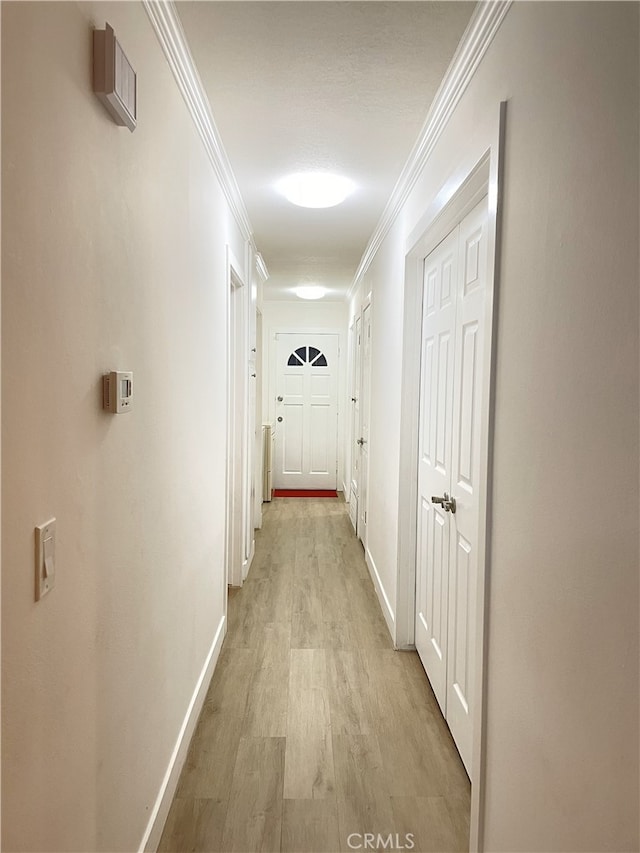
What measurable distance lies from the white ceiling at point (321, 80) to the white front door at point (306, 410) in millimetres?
3983

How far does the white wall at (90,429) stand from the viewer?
85cm

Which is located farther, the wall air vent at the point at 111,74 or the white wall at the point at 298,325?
the white wall at the point at 298,325

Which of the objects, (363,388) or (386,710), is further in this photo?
(363,388)

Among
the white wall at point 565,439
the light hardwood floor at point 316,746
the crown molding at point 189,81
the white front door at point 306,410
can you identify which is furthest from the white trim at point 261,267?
the white wall at point 565,439

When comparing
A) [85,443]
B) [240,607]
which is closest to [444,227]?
[85,443]

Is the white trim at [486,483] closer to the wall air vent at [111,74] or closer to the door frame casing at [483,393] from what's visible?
the door frame casing at [483,393]

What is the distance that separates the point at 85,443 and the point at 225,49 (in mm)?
1365

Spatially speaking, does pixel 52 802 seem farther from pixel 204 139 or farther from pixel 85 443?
pixel 204 139

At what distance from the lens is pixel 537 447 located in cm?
121

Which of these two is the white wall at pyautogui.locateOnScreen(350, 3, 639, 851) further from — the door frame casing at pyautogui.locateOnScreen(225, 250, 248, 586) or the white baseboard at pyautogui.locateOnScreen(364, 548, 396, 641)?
the door frame casing at pyautogui.locateOnScreen(225, 250, 248, 586)

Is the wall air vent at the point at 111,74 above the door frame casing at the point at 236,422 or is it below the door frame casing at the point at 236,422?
above

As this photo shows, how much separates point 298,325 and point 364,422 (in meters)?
2.61

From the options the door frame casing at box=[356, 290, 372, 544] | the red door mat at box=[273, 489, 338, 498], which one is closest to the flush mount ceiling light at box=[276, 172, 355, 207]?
the door frame casing at box=[356, 290, 372, 544]

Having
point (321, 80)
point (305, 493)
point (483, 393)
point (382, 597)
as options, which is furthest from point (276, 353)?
point (483, 393)
